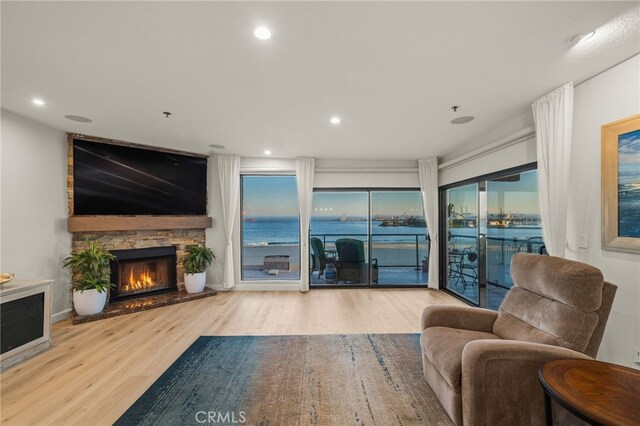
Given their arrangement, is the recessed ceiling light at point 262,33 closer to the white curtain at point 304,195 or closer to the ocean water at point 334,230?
the white curtain at point 304,195

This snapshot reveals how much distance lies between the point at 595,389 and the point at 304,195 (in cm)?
423

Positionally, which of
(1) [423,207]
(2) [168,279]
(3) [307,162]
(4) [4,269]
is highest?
(3) [307,162]

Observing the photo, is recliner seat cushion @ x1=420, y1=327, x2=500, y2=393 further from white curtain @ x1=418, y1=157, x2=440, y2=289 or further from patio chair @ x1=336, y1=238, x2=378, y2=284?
patio chair @ x1=336, y1=238, x2=378, y2=284

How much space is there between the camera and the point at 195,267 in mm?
4617

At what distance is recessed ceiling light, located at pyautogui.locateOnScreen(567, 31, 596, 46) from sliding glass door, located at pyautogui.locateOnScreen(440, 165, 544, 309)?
4.89 feet

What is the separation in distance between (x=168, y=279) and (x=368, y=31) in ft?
15.8

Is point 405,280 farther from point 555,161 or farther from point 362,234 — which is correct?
point 555,161

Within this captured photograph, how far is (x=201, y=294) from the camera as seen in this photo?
4.54 meters

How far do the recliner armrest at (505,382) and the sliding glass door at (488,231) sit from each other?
1783 millimetres

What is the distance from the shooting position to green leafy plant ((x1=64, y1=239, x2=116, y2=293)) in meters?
3.55

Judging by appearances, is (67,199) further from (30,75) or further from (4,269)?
(30,75)

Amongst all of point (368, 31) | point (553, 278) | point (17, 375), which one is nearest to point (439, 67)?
point (368, 31)

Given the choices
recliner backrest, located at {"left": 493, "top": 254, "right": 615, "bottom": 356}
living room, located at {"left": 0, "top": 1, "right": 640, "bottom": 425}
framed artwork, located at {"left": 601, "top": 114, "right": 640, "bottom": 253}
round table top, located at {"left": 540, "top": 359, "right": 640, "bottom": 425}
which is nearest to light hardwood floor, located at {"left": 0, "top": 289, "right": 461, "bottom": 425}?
living room, located at {"left": 0, "top": 1, "right": 640, "bottom": 425}

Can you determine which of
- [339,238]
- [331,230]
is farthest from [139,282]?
[339,238]
